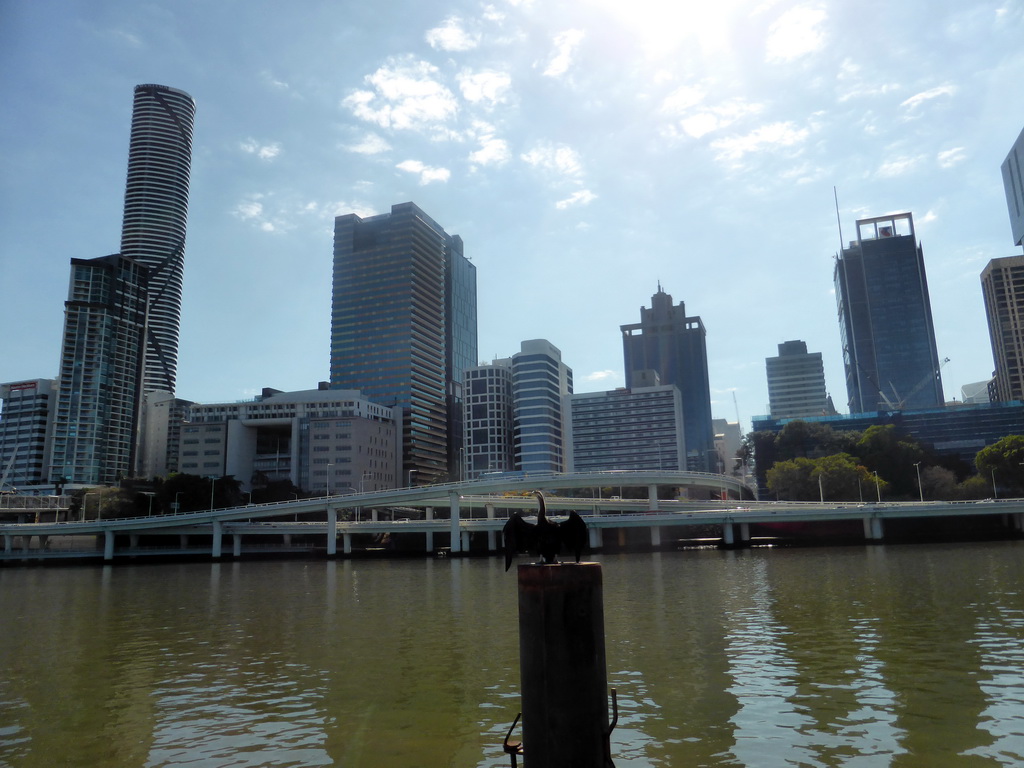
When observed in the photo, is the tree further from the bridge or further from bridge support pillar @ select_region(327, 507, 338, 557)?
bridge support pillar @ select_region(327, 507, 338, 557)

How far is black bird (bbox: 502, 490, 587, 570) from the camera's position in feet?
28.3

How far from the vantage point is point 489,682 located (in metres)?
18.7

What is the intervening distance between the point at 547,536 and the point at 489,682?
1158cm

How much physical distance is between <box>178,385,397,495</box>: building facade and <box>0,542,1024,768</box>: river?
139 meters

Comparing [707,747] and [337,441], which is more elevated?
[337,441]

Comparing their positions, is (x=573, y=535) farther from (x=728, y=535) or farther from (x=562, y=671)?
(x=728, y=535)

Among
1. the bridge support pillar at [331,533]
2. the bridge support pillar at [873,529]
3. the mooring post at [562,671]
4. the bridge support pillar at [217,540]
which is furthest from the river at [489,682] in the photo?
the bridge support pillar at [217,540]

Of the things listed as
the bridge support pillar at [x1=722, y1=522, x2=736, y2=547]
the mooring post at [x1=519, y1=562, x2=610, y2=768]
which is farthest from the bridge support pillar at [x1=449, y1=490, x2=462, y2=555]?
the mooring post at [x1=519, y1=562, x2=610, y2=768]

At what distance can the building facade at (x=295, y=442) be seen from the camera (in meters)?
177

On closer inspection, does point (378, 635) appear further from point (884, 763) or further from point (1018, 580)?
point (1018, 580)

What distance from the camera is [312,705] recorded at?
16875 mm

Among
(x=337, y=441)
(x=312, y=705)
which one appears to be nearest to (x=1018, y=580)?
(x=312, y=705)

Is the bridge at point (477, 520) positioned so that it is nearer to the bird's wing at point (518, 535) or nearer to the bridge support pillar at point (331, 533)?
the bridge support pillar at point (331, 533)

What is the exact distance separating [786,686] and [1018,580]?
104 ft
